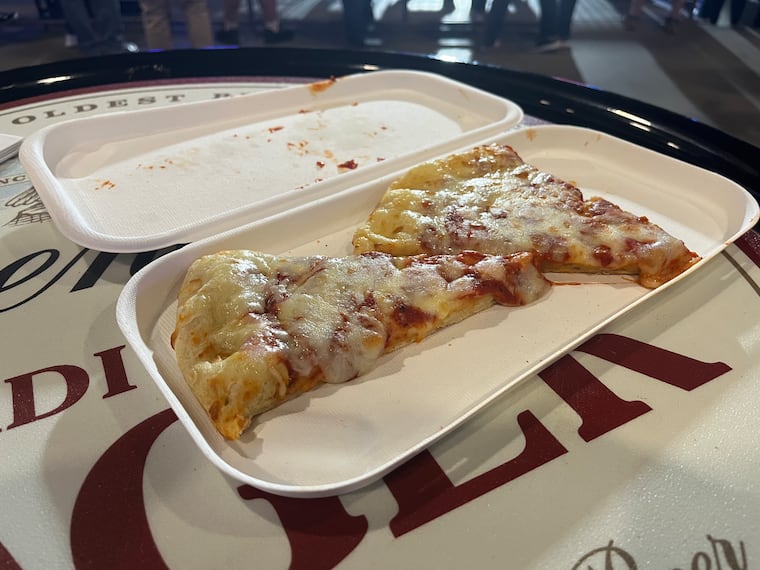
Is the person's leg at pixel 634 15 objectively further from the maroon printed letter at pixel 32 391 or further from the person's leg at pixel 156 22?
the maroon printed letter at pixel 32 391

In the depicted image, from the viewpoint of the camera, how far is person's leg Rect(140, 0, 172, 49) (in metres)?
3.84

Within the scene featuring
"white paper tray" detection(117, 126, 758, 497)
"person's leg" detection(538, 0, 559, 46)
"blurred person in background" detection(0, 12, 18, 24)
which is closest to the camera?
"white paper tray" detection(117, 126, 758, 497)

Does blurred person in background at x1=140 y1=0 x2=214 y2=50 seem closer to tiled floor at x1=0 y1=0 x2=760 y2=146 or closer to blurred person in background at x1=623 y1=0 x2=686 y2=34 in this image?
tiled floor at x1=0 y1=0 x2=760 y2=146

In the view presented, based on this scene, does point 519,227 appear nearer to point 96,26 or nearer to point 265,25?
point 265,25

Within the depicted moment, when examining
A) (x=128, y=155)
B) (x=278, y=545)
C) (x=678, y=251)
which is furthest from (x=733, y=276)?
(x=128, y=155)

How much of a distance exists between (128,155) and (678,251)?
149cm

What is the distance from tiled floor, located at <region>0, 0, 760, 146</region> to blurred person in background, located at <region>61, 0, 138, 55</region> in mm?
170

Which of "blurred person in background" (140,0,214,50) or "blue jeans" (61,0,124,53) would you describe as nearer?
"blurred person in background" (140,0,214,50)

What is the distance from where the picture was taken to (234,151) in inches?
62.0

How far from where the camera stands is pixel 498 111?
5.74ft

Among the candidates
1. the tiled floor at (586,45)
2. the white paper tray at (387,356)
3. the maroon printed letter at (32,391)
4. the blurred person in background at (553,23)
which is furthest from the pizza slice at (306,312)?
the blurred person in background at (553,23)

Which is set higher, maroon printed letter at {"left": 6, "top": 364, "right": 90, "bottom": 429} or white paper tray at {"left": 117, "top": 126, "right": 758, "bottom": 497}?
white paper tray at {"left": 117, "top": 126, "right": 758, "bottom": 497}

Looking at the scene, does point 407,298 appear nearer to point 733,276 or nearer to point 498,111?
point 733,276

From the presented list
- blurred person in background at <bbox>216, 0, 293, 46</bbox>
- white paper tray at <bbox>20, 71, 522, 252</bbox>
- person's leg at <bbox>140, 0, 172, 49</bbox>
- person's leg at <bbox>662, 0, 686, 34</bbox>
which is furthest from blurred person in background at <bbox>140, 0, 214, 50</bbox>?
person's leg at <bbox>662, 0, 686, 34</bbox>
